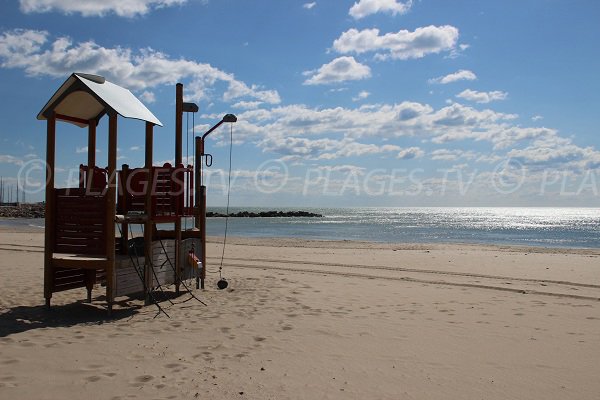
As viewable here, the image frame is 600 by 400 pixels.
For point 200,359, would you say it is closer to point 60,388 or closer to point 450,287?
point 60,388

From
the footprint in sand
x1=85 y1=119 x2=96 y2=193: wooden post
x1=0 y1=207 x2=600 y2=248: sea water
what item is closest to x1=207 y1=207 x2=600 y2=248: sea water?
x1=0 y1=207 x2=600 y2=248: sea water

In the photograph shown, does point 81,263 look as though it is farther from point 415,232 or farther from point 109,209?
point 415,232

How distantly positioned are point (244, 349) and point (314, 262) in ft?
36.0

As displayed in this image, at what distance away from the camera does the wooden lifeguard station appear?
7.98 meters

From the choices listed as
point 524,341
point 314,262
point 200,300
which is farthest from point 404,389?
point 314,262

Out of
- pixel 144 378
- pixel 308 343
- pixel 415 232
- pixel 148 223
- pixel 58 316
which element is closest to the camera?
pixel 144 378

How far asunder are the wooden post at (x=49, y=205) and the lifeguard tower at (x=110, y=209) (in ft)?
0.05

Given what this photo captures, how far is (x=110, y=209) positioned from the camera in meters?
7.85

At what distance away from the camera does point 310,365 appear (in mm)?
5582

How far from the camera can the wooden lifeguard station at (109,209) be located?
798 centimetres

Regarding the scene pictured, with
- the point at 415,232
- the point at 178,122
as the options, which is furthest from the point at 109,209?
the point at 415,232

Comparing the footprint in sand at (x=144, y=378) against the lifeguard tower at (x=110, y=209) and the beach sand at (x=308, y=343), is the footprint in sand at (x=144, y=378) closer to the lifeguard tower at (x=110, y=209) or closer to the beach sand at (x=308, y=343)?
the beach sand at (x=308, y=343)

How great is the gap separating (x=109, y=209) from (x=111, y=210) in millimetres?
44

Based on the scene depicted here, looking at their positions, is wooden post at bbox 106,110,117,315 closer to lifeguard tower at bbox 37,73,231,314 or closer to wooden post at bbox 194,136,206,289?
lifeguard tower at bbox 37,73,231,314
